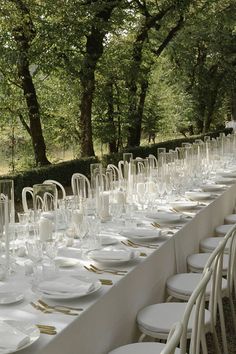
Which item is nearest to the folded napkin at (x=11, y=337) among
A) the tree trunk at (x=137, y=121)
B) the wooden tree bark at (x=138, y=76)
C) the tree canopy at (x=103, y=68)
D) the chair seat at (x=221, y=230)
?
the chair seat at (x=221, y=230)

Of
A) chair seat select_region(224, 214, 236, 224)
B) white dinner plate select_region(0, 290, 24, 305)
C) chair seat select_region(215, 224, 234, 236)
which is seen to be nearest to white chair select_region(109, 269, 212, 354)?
white dinner plate select_region(0, 290, 24, 305)

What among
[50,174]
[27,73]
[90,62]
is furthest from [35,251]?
[27,73]

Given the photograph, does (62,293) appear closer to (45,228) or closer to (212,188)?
(45,228)

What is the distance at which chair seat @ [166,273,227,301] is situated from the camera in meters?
3.24

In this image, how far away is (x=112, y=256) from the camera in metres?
2.76

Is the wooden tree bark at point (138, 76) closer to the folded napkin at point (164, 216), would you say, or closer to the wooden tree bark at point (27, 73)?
the wooden tree bark at point (27, 73)

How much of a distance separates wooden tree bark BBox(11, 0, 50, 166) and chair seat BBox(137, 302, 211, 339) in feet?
23.1

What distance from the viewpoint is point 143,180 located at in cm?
422

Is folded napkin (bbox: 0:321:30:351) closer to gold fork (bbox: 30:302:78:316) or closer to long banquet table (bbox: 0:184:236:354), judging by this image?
long banquet table (bbox: 0:184:236:354)

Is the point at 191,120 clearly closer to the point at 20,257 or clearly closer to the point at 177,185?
the point at 177,185

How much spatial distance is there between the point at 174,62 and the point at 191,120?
10.9 ft

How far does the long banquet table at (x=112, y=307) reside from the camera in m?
2.01

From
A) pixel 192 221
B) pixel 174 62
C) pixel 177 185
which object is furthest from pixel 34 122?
pixel 174 62

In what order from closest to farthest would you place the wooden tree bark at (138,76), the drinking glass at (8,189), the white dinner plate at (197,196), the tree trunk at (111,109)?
the drinking glass at (8,189), the white dinner plate at (197,196), the wooden tree bark at (138,76), the tree trunk at (111,109)
